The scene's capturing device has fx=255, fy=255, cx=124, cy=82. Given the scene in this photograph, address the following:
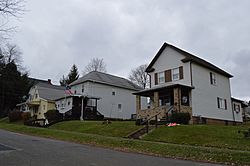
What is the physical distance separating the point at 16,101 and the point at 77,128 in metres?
38.3

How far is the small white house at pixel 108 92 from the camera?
3747 centimetres

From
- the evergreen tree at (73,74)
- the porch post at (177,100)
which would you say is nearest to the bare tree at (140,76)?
the evergreen tree at (73,74)

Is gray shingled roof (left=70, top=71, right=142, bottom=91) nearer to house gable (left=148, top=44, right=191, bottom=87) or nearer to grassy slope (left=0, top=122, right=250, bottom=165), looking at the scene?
house gable (left=148, top=44, right=191, bottom=87)

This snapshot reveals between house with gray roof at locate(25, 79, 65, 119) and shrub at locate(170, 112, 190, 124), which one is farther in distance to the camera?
house with gray roof at locate(25, 79, 65, 119)

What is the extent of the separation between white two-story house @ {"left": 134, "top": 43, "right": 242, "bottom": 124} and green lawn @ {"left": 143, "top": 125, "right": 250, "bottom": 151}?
19.7 feet

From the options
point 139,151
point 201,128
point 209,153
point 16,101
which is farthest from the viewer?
point 16,101

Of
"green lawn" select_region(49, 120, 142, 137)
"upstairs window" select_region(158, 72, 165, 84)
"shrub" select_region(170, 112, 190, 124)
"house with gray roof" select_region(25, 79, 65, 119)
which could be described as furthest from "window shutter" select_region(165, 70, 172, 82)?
"house with gray roof" select_region(25, 79, 65, 119)

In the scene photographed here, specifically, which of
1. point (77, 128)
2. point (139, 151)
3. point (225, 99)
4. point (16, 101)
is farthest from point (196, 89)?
point (16, 101)

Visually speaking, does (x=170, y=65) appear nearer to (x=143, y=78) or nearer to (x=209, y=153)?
(x=209, y=153)

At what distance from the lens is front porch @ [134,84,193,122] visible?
78.3 ft

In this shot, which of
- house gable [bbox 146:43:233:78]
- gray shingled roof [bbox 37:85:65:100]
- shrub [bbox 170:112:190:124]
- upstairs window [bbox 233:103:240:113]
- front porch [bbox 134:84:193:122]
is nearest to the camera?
shrub [bbox 170:112:190:124]

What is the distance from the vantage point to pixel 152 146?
13.7m

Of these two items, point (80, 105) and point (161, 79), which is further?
point (80, 105)

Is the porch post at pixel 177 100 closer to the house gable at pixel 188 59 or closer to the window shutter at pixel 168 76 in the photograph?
the window shutter at pixel 168 76
